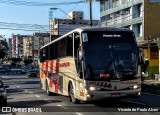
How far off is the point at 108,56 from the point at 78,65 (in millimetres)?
1450

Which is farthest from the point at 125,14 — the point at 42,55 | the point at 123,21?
the point at 42,55

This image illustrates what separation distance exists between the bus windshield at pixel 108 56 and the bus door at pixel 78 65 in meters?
0.40

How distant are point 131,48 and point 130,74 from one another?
108cm

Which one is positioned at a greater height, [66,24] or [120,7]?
[66,24]

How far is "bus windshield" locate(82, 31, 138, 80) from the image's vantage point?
17.7 metres

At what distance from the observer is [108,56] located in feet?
58.5

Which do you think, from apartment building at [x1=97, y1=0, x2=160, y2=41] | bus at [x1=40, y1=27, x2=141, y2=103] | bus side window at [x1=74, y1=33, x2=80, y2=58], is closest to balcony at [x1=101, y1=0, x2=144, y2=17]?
apartment building at [x1=97, y1=0, x2=160, y2=41]

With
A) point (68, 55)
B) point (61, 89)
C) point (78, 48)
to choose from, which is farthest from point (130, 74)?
point (61, 89)

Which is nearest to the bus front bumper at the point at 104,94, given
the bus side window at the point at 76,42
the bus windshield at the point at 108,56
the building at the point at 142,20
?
the bus windshield at the point at 108,56

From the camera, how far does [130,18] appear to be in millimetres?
63500

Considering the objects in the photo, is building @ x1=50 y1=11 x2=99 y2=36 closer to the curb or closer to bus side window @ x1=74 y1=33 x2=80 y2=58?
the curb

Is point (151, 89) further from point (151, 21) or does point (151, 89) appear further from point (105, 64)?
point (151, 21)

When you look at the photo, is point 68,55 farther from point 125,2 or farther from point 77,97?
point 125,2

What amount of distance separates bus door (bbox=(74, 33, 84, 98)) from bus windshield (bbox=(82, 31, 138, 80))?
40 cm
